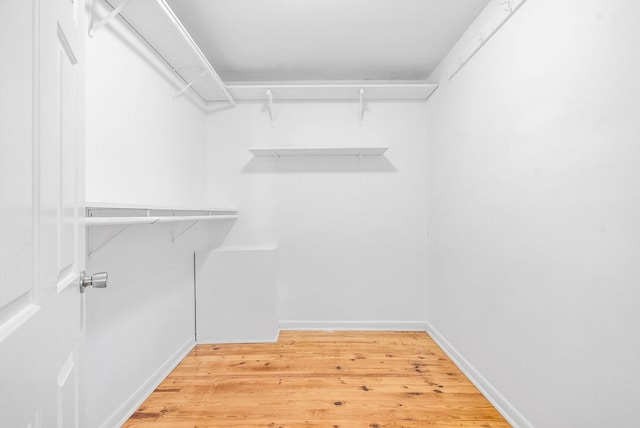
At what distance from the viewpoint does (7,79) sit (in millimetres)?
407

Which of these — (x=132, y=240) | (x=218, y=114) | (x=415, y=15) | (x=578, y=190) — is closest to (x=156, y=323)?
(x=132, y=240)

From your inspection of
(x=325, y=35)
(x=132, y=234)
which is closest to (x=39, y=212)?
(x=132, y=234)

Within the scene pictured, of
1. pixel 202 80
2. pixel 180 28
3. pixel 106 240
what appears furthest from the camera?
pixel 202 80

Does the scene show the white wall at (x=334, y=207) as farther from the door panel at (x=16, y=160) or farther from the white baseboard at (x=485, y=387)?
the door panel at (x=16, y=160)

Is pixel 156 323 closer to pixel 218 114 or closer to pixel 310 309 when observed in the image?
pixel 310 309

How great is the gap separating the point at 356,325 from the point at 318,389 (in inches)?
40.2

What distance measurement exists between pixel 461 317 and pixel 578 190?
1.28m

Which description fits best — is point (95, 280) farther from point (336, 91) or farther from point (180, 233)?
point (336, 91)

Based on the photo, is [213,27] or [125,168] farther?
[213,27]

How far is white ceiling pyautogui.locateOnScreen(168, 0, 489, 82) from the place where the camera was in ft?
6.12

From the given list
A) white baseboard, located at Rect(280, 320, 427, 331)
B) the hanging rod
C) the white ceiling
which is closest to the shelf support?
the white ceiling

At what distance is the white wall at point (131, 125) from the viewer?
145 cm

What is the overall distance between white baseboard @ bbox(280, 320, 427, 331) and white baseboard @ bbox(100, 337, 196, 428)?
2.98 ft

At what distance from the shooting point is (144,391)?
180cm
